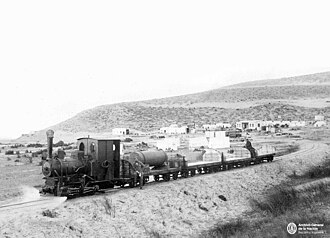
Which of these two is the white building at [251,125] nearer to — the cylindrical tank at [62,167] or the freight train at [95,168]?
the freight train at [95,168]

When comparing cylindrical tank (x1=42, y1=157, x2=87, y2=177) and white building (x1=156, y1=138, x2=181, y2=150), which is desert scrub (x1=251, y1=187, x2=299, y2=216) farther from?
white building (x1=156, y1=138, x2=181, y2=150)

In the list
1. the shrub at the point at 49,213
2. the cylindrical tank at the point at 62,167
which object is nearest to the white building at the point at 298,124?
the cylindrical tank at the point at 62,167

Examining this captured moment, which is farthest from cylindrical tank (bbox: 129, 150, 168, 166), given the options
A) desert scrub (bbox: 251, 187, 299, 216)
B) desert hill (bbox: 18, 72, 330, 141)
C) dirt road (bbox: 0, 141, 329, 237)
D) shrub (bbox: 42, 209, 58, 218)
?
desert hill (bbox: 18, 72, 330, 141)

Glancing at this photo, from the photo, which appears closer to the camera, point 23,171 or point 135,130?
point 23,171

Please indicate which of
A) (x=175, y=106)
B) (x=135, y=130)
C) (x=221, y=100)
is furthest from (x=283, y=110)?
(x=135, y=130)

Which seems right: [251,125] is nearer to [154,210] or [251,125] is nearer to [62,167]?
[154,210]

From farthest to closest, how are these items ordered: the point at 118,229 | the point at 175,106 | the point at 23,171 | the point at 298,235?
1. the point at 175,106
2. the point at 23,171
3. the point at 118,229
4. the point at 298,235

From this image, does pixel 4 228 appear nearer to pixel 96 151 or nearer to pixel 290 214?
pixel 96 151
